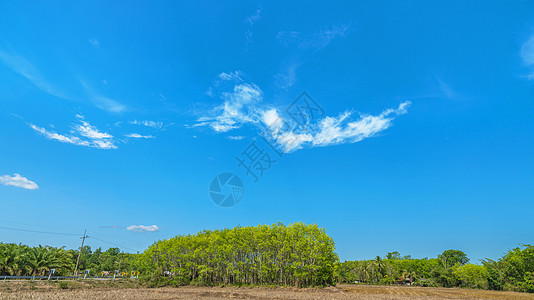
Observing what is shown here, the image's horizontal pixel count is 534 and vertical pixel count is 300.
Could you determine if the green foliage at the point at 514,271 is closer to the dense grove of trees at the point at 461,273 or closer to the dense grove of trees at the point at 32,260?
the dense grove of trees at the point at 461,273

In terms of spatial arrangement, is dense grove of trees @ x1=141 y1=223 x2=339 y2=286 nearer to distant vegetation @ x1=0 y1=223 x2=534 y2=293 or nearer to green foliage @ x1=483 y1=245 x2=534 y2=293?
distant vegetation @ x1=0 y1=223 x2=534 y2=293

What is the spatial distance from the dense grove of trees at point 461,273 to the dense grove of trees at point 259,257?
27047 millimetres

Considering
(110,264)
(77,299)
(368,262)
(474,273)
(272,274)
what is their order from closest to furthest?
1. (77,299)
2. (272,274)
3. (474,273)
4. (368,262)
5. (110,264)

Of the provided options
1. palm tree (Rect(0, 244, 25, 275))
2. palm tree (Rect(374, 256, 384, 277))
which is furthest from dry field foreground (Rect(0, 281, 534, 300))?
palm tree (Rect(374, 256, 384, 277))

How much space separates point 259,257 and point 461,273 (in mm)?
61296

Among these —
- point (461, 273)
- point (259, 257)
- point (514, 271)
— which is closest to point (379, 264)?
point (461, 273)

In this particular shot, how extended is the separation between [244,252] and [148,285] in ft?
56.8

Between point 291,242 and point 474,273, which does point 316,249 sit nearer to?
point 291,242

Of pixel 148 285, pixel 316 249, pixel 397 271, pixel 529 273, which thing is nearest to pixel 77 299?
pixel 148 285

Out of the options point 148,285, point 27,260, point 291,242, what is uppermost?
point 291,242

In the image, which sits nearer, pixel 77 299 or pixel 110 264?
pixel 77 299

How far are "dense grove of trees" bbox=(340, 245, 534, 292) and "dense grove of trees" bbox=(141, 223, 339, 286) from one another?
27.0m

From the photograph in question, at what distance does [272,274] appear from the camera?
5231cm

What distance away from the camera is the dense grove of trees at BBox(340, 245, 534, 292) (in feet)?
184
